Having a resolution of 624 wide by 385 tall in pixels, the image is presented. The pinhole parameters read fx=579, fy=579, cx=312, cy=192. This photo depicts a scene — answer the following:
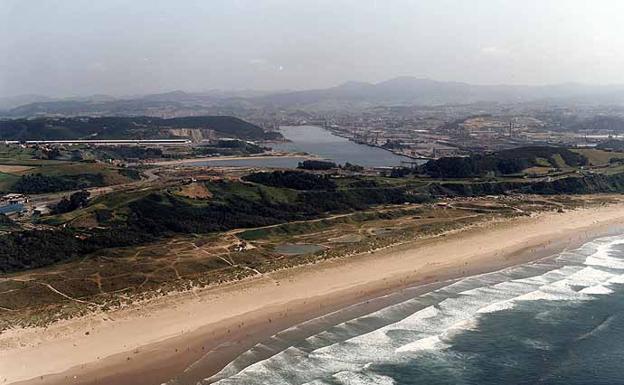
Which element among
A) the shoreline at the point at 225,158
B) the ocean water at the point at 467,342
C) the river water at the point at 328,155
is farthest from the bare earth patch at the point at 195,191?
the shoreline at the point at 225,158

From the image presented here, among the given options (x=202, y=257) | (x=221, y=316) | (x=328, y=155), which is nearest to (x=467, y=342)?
(x=221, y=316)

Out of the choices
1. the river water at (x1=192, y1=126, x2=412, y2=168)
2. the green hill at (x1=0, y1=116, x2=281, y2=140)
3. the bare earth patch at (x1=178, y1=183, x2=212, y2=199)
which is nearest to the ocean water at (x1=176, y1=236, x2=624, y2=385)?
the bare earth patch at (x1=178, y1=183, x2=212, y2=199)

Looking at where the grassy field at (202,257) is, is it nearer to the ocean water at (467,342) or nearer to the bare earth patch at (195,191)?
the bare earth patch at (195,191)

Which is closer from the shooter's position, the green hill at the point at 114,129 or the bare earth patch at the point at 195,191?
the bare earth patch at the point at 195,191

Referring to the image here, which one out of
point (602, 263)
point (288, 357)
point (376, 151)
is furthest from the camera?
point (376, 151)

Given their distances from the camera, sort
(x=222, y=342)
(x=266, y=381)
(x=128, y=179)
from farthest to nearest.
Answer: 1. (x=128, y=179)
2. (x=222, y=342)
3. (x=266, y=381)

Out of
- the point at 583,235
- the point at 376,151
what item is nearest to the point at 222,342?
the point at 583,235

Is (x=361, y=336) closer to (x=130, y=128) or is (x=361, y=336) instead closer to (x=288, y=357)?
(x=288, y=357)
